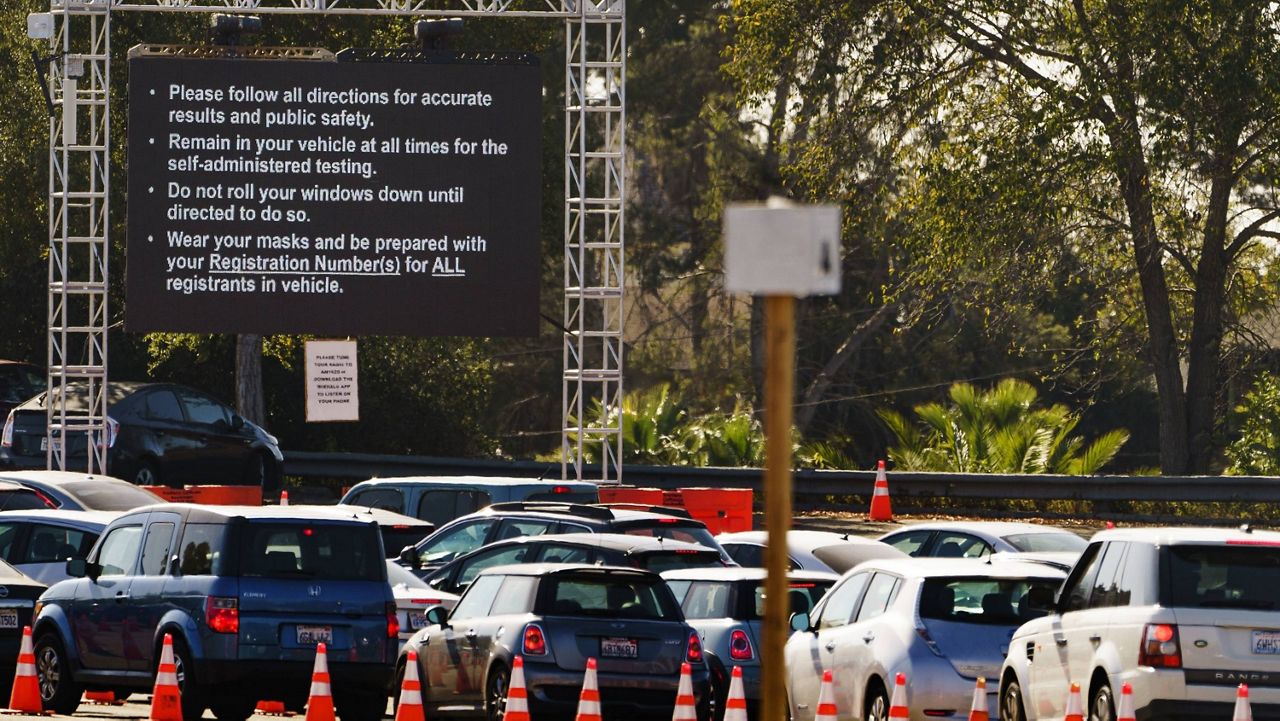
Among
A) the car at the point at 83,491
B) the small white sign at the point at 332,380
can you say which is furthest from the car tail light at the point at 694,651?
the small white sign at the point at 332,380

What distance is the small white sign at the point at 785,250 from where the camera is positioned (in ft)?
21.3

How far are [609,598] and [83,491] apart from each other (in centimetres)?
990

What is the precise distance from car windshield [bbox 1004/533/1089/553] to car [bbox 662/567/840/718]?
462 centimetres

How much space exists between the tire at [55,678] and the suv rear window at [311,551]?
6.75ft

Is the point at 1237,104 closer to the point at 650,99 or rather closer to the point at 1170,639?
the point at 1170,639

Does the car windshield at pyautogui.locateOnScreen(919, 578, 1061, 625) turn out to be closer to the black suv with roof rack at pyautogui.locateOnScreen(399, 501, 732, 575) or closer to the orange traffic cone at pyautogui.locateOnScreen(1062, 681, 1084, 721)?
the orange traffic cone at pyautogui.locateOnScreen(1062, 681, 1084, 721)

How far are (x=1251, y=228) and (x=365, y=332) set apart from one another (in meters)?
13.7

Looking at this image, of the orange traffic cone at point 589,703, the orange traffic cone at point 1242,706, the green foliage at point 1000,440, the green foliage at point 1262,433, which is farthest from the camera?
the green foliage at point 1000,440

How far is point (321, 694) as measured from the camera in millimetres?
13789

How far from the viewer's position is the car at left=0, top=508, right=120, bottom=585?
63.0 ft

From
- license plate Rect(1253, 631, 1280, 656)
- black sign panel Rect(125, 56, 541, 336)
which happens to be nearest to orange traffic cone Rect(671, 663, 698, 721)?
license plate Rect(1253, 631, 1280, 656)

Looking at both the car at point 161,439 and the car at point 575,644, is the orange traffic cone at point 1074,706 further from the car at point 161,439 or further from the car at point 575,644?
the car at point 161,439

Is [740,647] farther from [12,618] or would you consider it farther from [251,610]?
[12,618]

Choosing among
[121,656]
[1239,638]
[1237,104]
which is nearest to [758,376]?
[1237,104]
